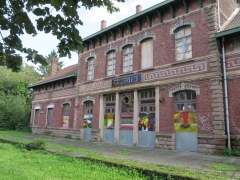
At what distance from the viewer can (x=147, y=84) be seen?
12367 mm

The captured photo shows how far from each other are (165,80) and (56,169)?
7524mm

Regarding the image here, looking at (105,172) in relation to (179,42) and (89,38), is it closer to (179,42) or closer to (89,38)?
(179,42)

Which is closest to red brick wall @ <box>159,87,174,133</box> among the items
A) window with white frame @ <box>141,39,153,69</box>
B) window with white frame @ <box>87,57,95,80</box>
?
window with white frame @ <box>141,39,153,69</box>

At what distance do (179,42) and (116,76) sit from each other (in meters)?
4.70

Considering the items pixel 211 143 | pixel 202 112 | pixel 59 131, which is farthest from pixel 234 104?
pixel 59 131

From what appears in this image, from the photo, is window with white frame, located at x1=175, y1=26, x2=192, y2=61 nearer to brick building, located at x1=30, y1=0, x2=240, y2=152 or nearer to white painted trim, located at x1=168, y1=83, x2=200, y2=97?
brick building, located at x1=30, y1=0, x2=240, y2=152

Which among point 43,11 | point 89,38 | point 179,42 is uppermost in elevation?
point 89,38

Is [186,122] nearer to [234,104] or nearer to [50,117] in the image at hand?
[234,104]

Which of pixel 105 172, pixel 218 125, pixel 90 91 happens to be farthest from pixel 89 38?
pixel 105 172

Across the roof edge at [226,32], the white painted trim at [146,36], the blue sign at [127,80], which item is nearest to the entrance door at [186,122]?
the blue sign at [127,80]

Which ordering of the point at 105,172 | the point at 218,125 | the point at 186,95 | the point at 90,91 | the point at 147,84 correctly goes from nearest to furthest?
the point at 105,172 < the point at 218,125 < the point at 186,95 < the point at 147,84 < the point at 90,91

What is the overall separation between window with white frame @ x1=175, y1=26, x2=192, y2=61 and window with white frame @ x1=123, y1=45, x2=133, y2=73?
3236mm

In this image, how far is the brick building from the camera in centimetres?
972

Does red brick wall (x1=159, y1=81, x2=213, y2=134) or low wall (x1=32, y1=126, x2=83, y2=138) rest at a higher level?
red brick wall (x1=159, y1=81, x2=213, y2=134)
